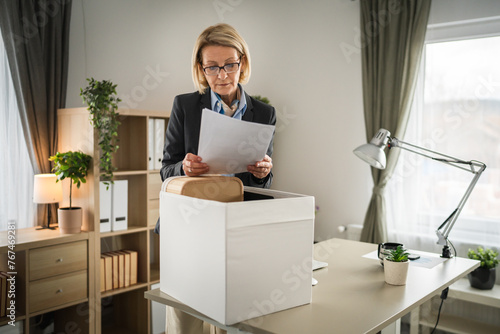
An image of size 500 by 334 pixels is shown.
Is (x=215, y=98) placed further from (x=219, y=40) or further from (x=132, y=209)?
(x=132, y=209)

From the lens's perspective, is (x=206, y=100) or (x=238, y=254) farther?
(x=206, y=100)

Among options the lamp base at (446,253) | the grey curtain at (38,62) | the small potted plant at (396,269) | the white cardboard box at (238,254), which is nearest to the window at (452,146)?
the lamp base at (446,253)

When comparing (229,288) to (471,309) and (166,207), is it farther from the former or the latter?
(471,309)

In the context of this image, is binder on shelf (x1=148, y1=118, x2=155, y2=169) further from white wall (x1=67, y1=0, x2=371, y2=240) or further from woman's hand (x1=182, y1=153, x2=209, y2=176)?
woman's hand (x1=182, y1=153, x2=209, y2=176)

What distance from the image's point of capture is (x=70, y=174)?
2809 millimetres

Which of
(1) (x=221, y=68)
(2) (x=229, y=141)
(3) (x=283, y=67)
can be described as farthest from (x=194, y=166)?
(3) (x=283, y=67)

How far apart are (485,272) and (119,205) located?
2449 mm

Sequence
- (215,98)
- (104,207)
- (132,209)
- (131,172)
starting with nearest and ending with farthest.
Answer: (215,98) → (104,207) → (131,172) → (132,209)

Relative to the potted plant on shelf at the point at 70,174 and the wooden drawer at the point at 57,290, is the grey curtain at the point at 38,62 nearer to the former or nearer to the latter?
the potted plant on shelf at the point at 70,174

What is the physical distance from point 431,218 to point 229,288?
252 cm

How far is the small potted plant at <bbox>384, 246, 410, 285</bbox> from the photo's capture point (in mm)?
1616

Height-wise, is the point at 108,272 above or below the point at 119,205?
below

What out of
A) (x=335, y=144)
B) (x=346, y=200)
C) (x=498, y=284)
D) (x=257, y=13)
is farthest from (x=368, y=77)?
(x=498, y=284)

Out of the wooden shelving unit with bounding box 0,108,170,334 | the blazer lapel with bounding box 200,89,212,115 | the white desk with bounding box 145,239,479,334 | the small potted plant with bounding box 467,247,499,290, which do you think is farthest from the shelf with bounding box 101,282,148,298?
the small potted plant with bounding box 467,247,499,290
